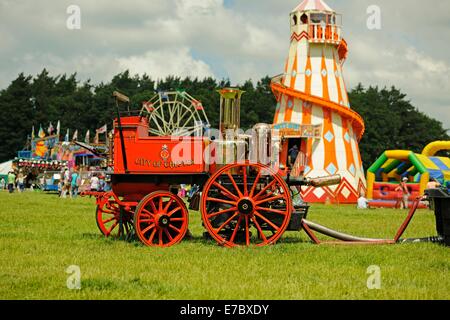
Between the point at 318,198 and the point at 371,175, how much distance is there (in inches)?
122

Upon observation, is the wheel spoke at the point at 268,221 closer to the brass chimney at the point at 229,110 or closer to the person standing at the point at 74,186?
the brass chimney at the point at 229,110

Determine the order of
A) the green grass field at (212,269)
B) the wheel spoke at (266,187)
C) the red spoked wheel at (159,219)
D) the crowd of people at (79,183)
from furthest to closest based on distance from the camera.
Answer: the crowd of people at (79,183) < the wheel spoke at (266,187) < the red spoked wheel at (159,219) < the green grass field at (212,269)

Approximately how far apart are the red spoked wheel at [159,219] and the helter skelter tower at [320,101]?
958 inches

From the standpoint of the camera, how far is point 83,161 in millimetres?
51219

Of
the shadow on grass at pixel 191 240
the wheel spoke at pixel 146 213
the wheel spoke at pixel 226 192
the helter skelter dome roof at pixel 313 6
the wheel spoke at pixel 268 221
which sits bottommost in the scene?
the shadow on grass at pixel 191 240

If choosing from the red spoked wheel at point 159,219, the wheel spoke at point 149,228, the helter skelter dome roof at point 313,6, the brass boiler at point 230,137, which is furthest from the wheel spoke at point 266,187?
the helter skelter dome roof at point 313,6

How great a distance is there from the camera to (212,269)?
336 inches

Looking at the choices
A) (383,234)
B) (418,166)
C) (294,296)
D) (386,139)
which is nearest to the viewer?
(294,296)

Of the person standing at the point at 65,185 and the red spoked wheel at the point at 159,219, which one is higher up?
the person standing at the point at 65,185

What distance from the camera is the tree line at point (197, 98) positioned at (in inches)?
2950

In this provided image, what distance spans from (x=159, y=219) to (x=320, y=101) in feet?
83.6

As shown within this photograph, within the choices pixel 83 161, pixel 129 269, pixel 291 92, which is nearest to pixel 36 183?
pixel 83 161

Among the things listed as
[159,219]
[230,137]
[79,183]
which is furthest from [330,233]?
[79,183]
